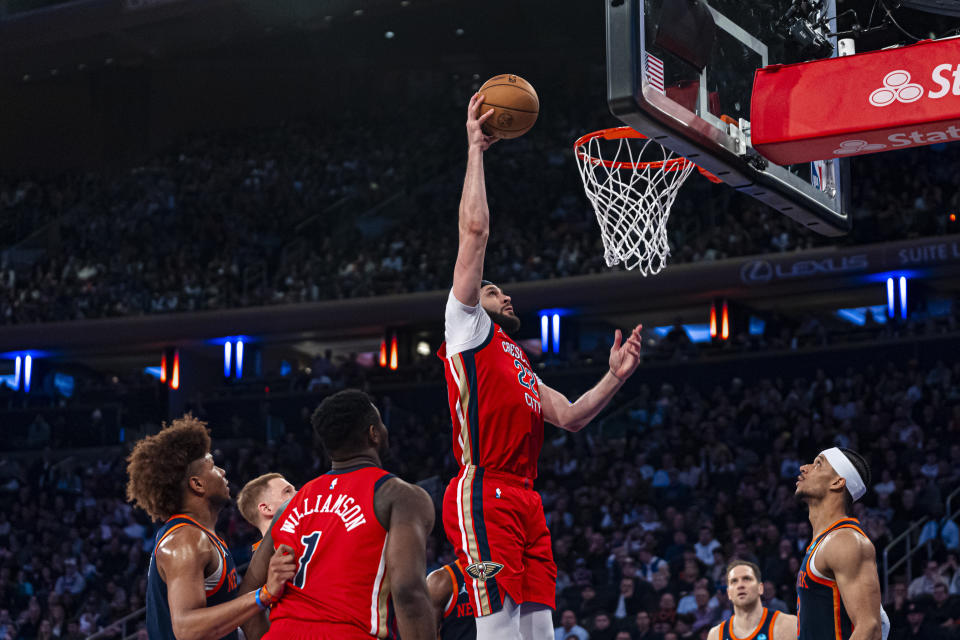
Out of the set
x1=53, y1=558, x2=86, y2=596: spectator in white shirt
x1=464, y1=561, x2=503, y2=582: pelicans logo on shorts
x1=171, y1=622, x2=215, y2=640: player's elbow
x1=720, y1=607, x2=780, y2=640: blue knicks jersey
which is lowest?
x1=53, y1=558, x2=86, y2=596: spectator in white shirt

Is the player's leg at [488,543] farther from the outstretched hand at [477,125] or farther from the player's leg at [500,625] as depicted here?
the outstretched hand at [477,125]

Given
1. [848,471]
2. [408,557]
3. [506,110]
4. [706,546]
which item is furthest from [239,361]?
[408,557]

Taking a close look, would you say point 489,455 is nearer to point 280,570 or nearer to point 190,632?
point 280,570

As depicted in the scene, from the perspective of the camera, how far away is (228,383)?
25188 millimetres

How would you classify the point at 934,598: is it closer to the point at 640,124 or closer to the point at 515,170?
the point at 640,124

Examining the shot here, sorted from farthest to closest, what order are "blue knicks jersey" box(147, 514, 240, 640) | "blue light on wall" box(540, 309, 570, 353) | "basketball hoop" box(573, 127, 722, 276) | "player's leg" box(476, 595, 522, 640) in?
"blue light on wall" box(540, 309, 570, 353) → "basketball hoop" box(573, 127, 722, 276) → "player's leg" box(476, 595, 522, 640) → "blue knicks jersey" box(147, 514, 240, 640)

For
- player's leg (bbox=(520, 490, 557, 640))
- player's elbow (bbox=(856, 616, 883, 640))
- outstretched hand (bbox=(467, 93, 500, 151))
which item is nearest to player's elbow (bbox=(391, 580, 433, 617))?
player's leg (bbox=(520, 490, 557, 640))

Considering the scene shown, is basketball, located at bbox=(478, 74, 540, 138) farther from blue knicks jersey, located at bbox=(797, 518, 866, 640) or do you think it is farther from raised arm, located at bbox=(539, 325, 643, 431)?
blue knicks jersey, located at bbox=(797, 518, 866, 640)

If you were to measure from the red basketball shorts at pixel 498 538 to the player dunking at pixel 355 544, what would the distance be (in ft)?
2.66

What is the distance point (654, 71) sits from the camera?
548 cm

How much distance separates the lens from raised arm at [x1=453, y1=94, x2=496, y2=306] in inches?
192

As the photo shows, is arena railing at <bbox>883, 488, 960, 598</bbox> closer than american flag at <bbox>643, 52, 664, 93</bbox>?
No

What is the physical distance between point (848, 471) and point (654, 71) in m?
2.06

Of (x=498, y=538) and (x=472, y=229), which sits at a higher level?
(x=472, y=229)
